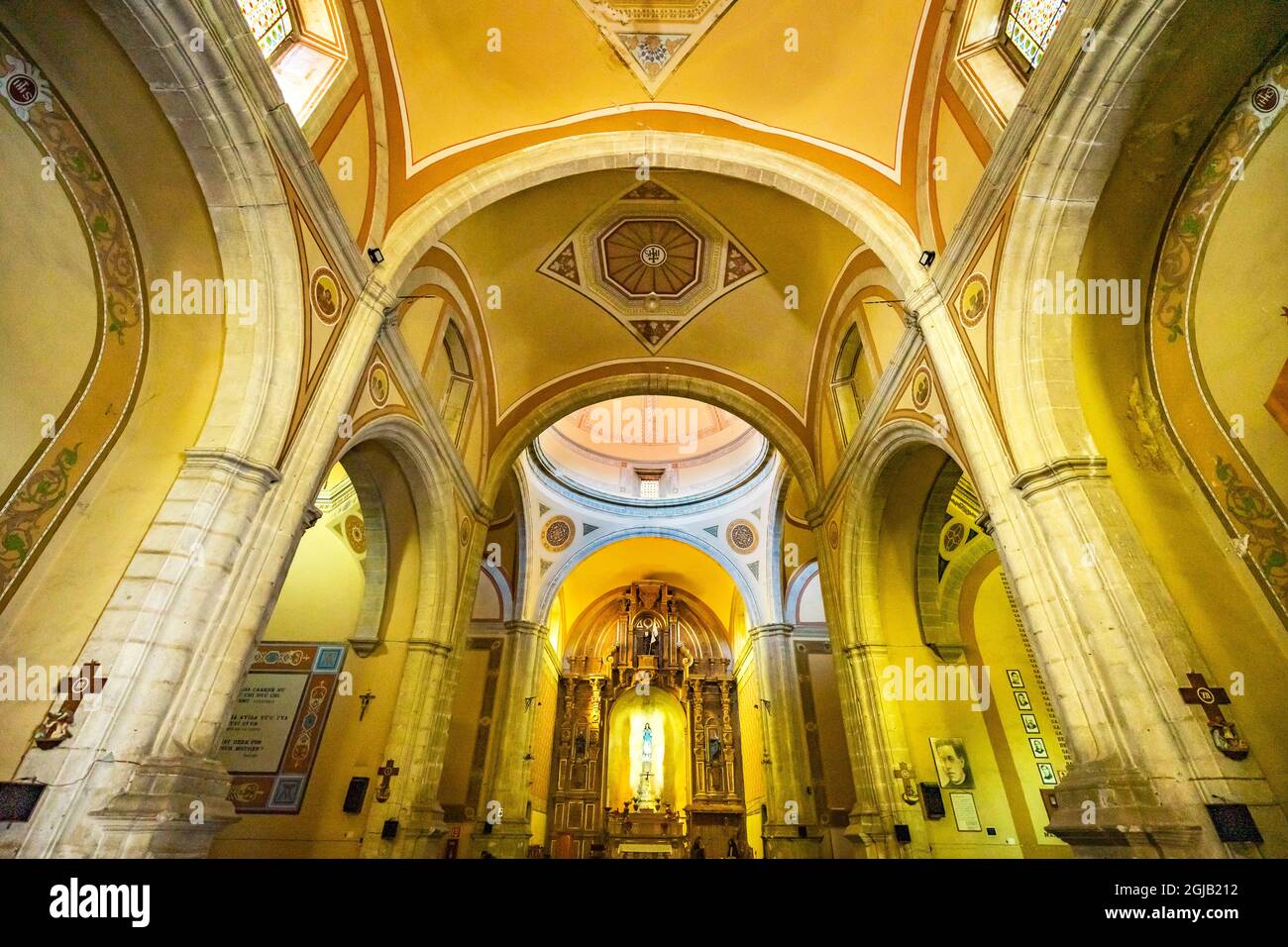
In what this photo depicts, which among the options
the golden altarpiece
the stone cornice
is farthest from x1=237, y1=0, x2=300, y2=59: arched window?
the golden altarpiece

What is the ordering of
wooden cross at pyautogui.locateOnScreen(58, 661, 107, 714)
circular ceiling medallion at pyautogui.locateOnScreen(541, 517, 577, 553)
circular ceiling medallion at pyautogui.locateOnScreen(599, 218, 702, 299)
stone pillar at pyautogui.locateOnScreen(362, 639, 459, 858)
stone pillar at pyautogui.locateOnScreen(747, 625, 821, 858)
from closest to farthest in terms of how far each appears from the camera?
wooden cross at pyautogui.locateOnScreen(58, 661, 107, 714), stone pillar at pyautogui.locateOnScreen(362, 639, 459, 858), circular ceiling medallion at pyautogui.locateOnScreen(599, 218, 702, 299), stone pillar at pyautogui.locateOnScreen(747, 625, 821, 858), circular ceiling medallion at pyautogui.locateOnScreen(541, 517, 577, 553)

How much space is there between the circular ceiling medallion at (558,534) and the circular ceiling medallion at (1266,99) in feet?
51.1

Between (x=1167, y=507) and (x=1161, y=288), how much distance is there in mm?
1855

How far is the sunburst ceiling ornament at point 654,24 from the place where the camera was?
23.8 feet

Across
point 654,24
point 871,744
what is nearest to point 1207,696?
point 871,744

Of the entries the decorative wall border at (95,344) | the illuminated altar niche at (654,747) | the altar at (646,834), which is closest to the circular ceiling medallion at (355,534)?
the decorative wall border at (95,344)

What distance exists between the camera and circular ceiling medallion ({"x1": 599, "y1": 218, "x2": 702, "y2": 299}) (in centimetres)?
1005

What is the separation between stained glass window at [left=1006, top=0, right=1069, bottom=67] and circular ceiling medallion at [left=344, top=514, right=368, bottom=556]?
10.7m

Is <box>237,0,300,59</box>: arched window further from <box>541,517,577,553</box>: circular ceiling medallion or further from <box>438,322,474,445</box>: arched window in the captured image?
<box>541,517,577,553</box>: circular ceiling medallion

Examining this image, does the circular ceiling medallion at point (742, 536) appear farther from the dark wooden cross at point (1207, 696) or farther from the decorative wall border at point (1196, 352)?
the dark wooden cross at point (1207, 696)

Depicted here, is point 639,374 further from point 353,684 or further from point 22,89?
point 22,89

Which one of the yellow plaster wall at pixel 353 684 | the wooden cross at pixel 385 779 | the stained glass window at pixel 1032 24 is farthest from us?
the wooden cross at pixel 385 779

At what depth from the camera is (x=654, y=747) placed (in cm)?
2077
